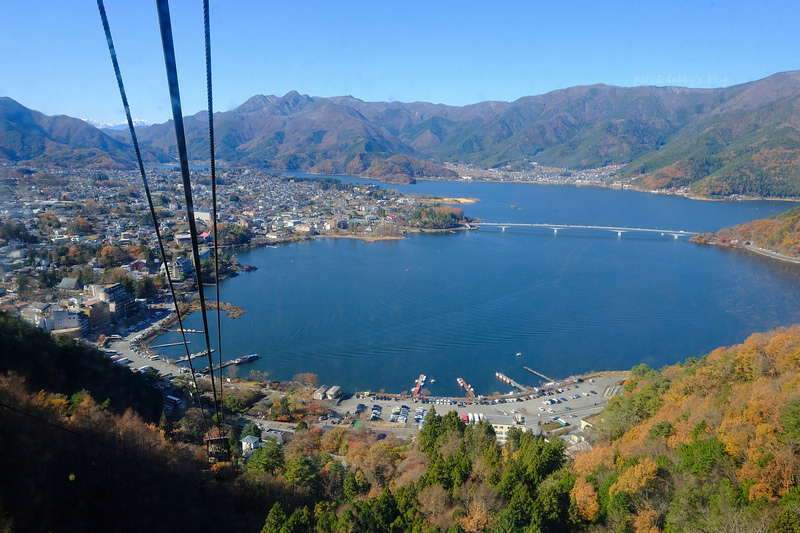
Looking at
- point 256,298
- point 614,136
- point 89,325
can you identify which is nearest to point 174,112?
point 89,325

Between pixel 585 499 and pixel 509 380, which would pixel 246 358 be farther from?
pixel 585 499

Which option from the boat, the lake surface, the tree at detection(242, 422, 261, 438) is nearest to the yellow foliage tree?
the tree at detection(242, 422, 261, 438)

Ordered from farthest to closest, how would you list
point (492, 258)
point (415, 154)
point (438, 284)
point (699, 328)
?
point (415, 154) < point (492, 258) < point (438, 284) < point (699, 328)

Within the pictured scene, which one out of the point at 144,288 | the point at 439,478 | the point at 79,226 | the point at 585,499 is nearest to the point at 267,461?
the point at 439,478

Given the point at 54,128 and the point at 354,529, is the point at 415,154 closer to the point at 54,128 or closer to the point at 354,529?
the point at 54,128

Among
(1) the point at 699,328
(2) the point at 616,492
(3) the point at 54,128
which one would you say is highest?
(3) the point at 54,128

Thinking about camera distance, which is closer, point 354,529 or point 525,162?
point 354,529

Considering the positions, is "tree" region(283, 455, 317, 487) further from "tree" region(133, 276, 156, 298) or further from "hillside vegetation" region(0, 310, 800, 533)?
"tree" region(133, 276, 156, 298)
